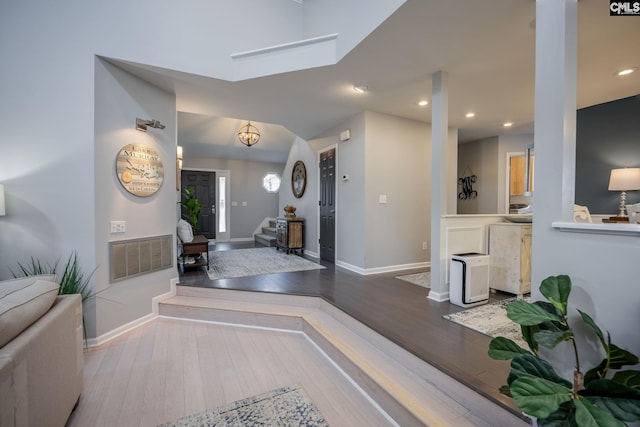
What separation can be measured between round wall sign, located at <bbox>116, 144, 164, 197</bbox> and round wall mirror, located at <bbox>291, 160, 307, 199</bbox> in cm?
323

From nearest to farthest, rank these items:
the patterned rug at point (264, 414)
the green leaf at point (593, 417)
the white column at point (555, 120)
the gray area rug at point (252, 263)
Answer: the green leaf at point (593, 417), the white column at point (555, 120), the patterned rug at point (264, 414), the gray area rug at point (252, 263)

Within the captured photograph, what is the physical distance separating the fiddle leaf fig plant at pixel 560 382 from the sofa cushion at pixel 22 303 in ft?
6.65

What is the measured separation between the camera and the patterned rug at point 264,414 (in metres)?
1.58

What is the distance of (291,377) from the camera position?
2.04 metres

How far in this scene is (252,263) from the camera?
15.7 feet

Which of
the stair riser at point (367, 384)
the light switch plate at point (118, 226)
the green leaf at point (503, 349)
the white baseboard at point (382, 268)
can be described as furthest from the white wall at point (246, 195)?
the green leaf at point (503, 349)

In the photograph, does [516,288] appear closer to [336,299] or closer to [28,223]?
[336,299]

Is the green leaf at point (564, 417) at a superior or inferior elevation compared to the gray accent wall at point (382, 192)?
inferior

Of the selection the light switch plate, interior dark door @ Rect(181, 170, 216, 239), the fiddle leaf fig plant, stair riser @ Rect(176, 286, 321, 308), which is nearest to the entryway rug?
the fiddle leaf fig plant

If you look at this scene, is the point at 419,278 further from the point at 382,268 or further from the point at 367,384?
the point at 367,384

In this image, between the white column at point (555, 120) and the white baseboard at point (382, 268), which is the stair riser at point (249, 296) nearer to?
the white baseboard at point (382, 268)

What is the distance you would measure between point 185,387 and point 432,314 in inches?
83.8

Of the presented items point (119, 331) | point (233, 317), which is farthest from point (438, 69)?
point (119, 331)

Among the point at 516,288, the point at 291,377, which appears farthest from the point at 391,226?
the point at 291,377
